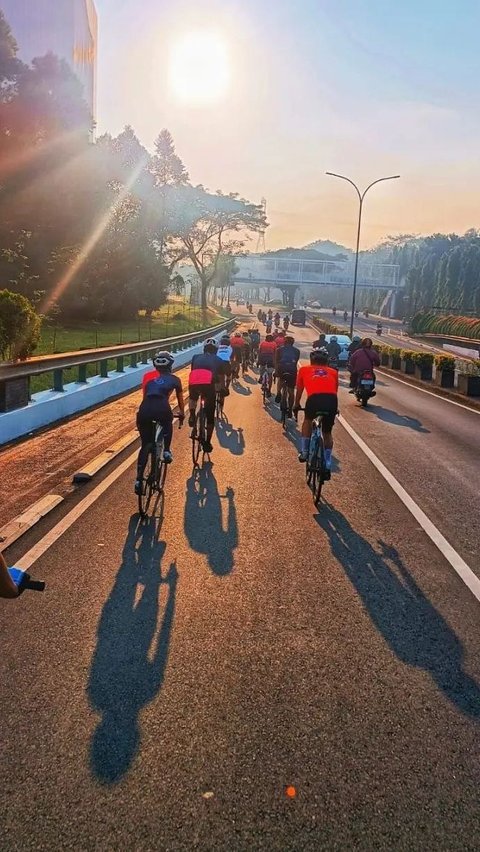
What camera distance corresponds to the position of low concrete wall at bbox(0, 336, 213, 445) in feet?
38.9

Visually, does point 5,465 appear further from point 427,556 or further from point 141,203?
point 141,203

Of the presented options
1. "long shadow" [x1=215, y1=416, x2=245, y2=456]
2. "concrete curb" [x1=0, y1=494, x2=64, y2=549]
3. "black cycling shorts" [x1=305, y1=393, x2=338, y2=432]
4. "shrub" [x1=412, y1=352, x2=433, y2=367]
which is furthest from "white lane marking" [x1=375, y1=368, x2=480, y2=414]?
"concrete curb" [x1=0, y1=494, x2=64, y2=549]

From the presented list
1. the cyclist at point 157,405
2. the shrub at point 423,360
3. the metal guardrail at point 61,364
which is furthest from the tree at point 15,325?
the shrub at point 423,360

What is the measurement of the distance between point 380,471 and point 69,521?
507 cm

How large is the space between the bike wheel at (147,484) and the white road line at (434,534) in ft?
9.63

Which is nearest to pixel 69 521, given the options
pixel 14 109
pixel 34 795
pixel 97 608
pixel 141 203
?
pixel 97 608

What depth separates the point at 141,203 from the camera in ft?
222

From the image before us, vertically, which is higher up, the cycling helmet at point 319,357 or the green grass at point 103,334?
the cycling helmet at point 319,357

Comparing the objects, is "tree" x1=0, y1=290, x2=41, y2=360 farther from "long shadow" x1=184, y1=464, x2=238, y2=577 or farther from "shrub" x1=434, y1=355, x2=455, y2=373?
"shrub" x1=434, y1=355, x2=455, y2=373

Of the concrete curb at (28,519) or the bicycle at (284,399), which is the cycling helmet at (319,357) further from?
the bicycle at (284,399)

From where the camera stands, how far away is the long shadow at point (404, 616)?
4082 millimetres

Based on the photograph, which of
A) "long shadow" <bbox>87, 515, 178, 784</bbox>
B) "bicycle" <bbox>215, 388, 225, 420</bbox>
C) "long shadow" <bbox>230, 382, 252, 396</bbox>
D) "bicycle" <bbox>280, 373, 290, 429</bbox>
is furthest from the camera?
"long shadow" <bbox>230, 382, 252, 396</bbox>

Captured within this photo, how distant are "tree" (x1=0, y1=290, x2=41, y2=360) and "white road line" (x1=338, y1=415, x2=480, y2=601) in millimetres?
8877

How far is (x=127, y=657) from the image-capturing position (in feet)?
14.0
